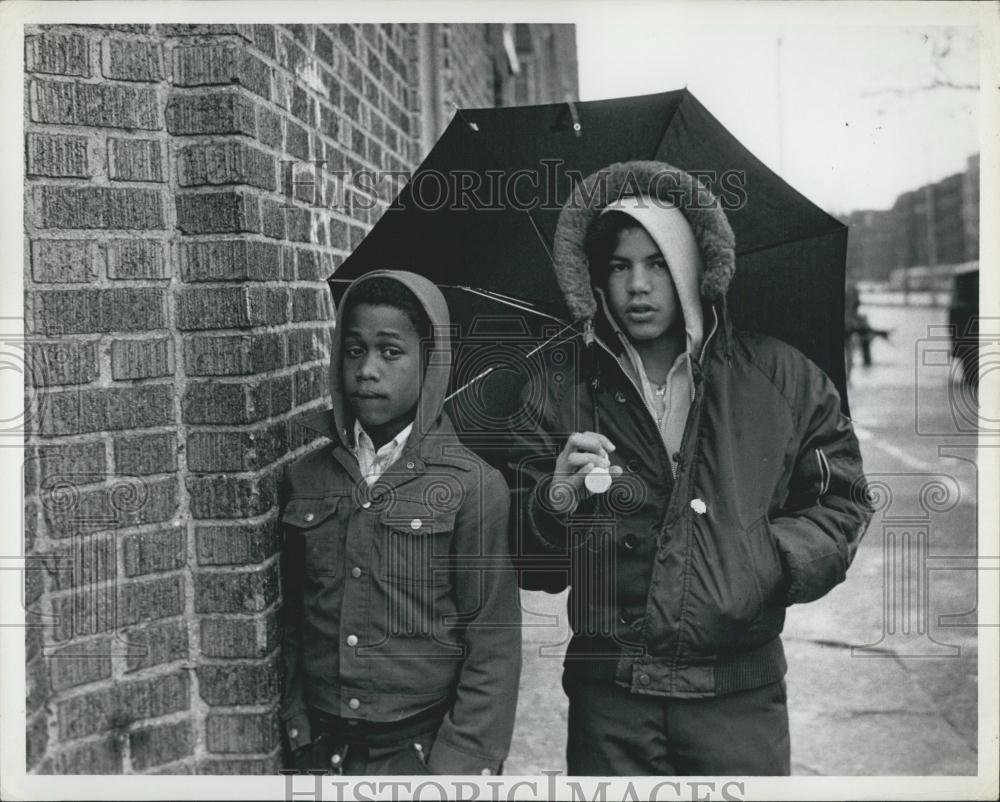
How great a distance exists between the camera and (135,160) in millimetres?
2344

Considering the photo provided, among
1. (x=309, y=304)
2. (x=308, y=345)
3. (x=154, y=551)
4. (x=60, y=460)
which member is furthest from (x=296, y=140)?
(x=154, y=551)

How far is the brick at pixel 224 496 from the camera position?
240cm

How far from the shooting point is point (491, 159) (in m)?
2.49

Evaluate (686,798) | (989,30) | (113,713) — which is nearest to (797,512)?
(686,798)

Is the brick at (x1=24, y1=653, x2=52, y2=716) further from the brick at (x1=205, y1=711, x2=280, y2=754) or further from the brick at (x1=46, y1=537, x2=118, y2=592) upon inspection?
the brick at (x1=205, y1=711, x2=280, y2=754)

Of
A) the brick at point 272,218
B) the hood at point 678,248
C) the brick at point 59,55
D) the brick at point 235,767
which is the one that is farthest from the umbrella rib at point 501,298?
the brick at point 235,767

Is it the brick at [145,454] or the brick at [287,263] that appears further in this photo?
the brick at [287,263]

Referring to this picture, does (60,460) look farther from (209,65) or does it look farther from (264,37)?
(264,37)

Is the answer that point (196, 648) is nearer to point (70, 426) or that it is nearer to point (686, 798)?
point (70, 426)

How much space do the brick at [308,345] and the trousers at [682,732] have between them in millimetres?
1085

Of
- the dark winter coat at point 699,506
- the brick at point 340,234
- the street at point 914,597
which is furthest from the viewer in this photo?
the brick at point 340,234

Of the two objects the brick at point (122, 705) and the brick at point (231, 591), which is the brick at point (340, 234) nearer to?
the brick at point (231, 591)

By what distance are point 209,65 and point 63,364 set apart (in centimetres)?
78

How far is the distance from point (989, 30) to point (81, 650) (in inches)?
107
